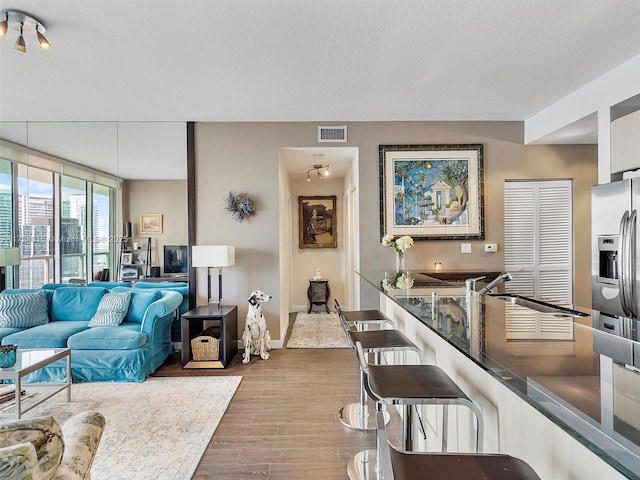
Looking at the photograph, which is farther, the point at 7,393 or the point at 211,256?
the point at 211,256

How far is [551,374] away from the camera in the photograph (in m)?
0.86

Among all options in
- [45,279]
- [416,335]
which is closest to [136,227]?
[45,279]

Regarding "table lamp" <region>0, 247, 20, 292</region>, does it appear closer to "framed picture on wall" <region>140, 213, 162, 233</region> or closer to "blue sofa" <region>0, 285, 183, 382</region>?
"blue sofa" <region>0, 285, 183, 382</region>

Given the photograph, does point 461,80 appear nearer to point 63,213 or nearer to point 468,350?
point 468,350

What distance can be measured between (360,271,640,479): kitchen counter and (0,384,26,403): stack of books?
3.25 metres

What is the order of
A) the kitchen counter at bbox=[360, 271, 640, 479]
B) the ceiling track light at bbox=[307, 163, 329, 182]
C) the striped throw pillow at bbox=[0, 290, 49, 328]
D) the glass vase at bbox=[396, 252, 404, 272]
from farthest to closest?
the ceiling track light at bbox=[307, 163, 329, 182], the glass vase at bbox=[396, 252, 404, 272], the striped throw pillow at bbox=[0, 290, 49, 328], the kitchen counter at bbox=[360, 271, 640, 479]

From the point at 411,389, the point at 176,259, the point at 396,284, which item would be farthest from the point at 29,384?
the point at 411,389

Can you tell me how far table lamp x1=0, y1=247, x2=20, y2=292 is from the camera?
3727 millimetres

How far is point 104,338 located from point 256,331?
1.44 m

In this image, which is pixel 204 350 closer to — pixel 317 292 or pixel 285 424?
pixel 285 424

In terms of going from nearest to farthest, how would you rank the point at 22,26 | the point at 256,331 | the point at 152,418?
the point at 22,26 < the point at 152,418 < the point at 256,331

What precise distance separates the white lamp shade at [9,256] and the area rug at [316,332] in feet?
10.6

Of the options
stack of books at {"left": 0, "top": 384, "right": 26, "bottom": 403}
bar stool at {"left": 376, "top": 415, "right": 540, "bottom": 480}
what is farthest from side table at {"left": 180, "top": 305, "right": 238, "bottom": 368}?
bar stool at {"left": 376, "top": 415, "right": 540, "bottom": 480}

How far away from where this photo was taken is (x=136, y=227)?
423cm
